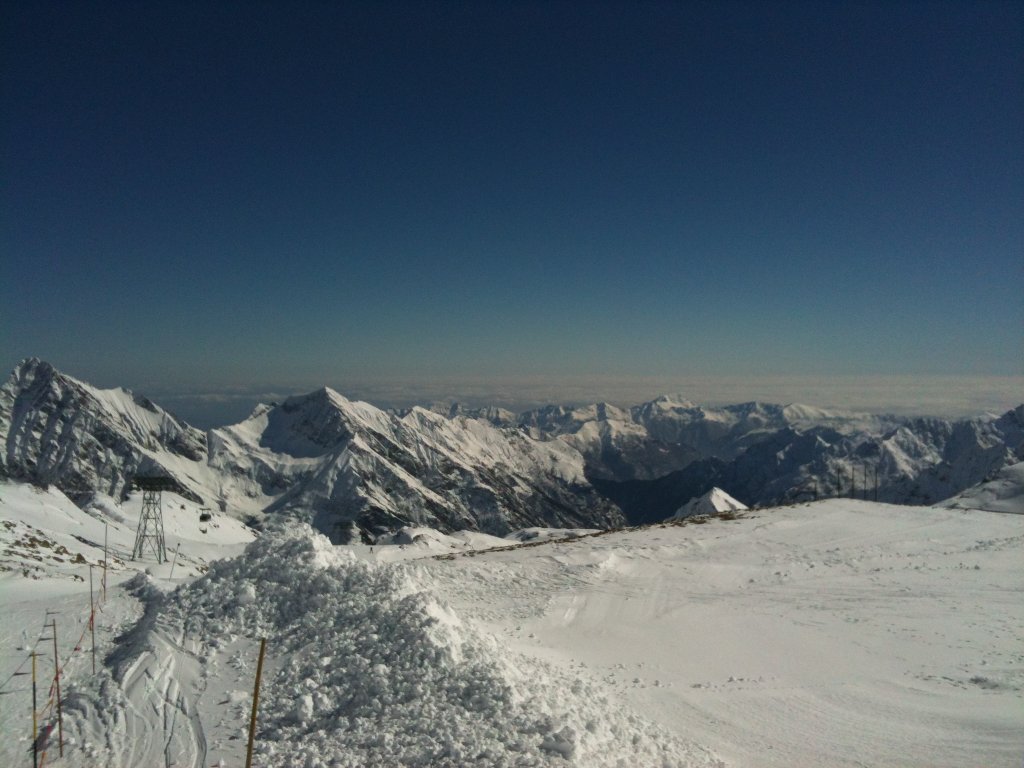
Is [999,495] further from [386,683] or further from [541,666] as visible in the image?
[386,683]

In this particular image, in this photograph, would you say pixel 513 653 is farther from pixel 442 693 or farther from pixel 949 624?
pixel 949 624

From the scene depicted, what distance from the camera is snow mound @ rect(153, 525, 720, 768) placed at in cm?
940

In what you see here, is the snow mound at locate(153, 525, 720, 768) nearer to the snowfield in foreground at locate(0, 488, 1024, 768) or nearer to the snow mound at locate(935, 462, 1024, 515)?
the snowfield in foreground at locate(0, 488, 1024, 768)

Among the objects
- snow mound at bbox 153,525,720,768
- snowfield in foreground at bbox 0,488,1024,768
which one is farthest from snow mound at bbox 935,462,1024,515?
snow mound at bbox 153,525,720,768

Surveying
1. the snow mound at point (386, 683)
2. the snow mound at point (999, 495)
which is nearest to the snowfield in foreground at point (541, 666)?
the snow mound at point (386, 683)

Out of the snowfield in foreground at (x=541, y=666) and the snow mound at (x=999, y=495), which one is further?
the snow mound at (x=999, y=495)

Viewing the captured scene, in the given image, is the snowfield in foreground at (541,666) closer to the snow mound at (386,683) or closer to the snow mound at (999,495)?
the snow mound at (386,683)

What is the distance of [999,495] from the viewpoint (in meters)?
39.1

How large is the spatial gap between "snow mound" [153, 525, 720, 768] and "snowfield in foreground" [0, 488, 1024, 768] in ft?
0.15

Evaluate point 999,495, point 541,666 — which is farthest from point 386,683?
point 999,495

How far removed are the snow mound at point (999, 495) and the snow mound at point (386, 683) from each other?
37.8 metres

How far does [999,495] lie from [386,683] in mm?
46484

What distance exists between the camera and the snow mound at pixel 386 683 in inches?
370

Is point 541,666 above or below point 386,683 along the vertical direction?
below
